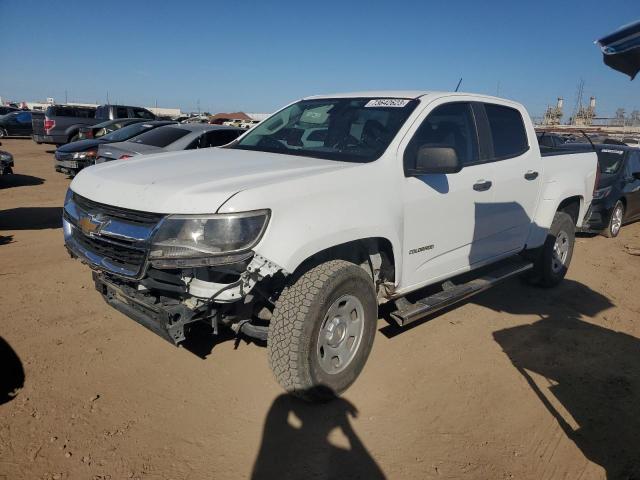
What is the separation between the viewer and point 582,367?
12.9ft

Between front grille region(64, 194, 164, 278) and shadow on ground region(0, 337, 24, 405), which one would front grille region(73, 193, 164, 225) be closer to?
front grille region(64, 194, 164, 278)

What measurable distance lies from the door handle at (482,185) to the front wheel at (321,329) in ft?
4.60

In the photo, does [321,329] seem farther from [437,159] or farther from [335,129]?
[335,129]

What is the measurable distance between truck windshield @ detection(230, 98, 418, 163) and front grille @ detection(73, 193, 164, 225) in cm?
140

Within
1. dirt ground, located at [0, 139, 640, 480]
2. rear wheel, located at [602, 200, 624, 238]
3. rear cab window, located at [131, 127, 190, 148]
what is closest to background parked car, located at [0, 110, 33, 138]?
rear cab window, located at [131, 127, 190, 148]

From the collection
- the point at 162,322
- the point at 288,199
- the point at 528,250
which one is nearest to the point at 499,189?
the point at 528,250

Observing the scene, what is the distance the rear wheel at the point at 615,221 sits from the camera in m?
9.08

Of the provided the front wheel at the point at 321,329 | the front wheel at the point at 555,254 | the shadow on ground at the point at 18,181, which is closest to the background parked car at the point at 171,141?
the shadow on ground at the point at 18,181

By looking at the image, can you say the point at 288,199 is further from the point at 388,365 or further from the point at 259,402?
the point at 388,365

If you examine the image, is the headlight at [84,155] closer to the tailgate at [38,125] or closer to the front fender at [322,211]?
the front fender at [322,211]

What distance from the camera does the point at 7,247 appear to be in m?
6.04

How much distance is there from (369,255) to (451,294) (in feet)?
3.41

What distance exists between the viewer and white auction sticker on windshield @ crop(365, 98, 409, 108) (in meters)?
3.85

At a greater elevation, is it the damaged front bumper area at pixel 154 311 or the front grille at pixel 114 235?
the front grille at pixel 114 235
